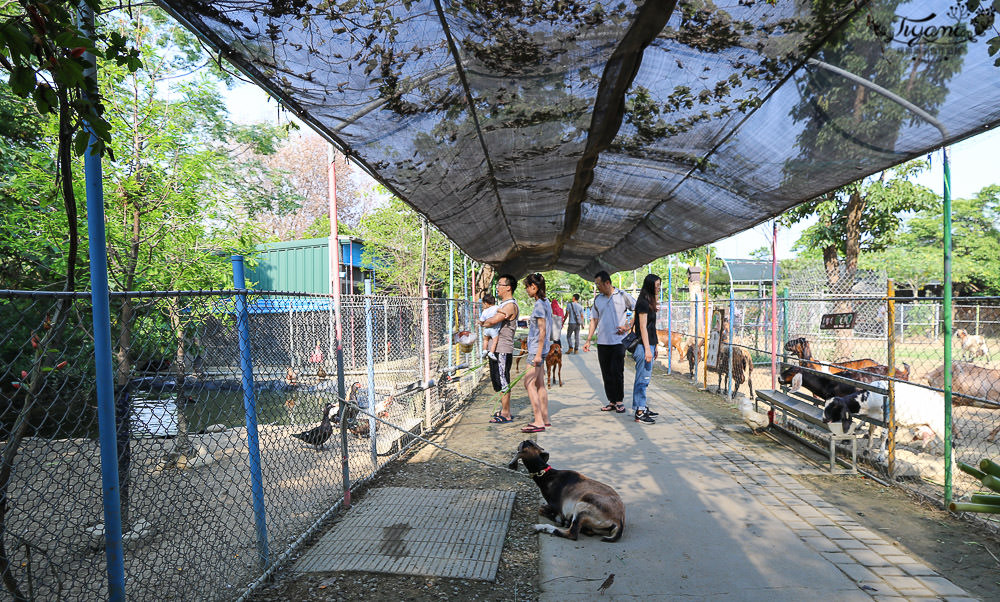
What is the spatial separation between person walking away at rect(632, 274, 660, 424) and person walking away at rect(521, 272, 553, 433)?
1272 mm

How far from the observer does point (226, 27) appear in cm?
236

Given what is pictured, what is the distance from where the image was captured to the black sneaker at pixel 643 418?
7242 mm

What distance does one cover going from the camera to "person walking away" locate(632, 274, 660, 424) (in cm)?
712

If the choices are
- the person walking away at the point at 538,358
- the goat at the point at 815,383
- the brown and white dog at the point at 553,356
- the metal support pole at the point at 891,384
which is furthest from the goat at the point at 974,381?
the person walking away at the point at 538,358

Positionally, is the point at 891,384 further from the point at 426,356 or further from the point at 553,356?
the point at 553,356

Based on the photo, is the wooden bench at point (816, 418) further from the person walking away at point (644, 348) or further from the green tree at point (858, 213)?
the green tree at point (858, 213)

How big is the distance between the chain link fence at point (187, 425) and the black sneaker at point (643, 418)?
9.14ft

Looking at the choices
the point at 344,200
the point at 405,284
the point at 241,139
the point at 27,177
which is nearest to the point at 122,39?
the point at 27,177

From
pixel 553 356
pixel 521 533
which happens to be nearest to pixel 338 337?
pixel 521 533

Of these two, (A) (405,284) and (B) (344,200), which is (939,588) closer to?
(A) (405,284)

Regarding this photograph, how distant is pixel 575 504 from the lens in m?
3.78

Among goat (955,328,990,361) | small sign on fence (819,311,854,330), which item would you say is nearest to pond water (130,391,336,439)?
small sign on fence (819,311,854,330)

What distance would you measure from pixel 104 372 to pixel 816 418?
234 inches

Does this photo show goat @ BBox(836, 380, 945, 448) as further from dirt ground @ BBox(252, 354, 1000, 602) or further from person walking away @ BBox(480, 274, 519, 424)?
person walking away @ BBox(480, 274, 519, 424)
